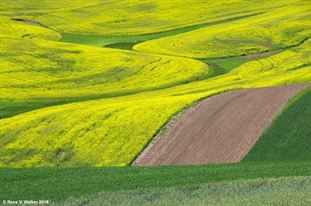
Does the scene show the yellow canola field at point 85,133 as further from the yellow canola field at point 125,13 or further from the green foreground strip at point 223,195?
the yellow canola field at point 125,13

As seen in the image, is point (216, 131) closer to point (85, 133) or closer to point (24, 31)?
point (85, 133)

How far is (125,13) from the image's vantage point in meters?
81.4

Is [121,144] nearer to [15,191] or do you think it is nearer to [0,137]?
[0,137]

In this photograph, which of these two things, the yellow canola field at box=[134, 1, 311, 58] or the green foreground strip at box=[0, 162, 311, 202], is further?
the yellow canola field at box=[134, 1, 311, 58]

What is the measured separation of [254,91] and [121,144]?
9243mm

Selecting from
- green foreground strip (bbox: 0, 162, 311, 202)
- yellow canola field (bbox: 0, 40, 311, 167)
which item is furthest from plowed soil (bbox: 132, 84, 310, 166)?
green foreground strip (bbox: 0, 162, 311, 202)

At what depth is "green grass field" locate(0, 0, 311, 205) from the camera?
59.3 feet

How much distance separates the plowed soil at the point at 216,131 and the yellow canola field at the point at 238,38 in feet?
94.4

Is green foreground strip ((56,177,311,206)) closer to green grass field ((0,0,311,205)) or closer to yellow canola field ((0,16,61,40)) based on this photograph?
green grass field ((0,0,311,205))

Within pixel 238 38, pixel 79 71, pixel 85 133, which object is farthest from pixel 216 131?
pixel 238 38

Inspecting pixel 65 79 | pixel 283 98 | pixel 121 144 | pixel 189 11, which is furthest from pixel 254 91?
pixel 189 11

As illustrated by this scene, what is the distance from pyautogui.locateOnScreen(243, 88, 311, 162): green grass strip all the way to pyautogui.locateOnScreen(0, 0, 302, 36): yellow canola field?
4684cm

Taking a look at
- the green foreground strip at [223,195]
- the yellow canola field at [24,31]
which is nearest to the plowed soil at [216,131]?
the green foreground strip at [223,195]

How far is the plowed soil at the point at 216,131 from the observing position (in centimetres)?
2622
